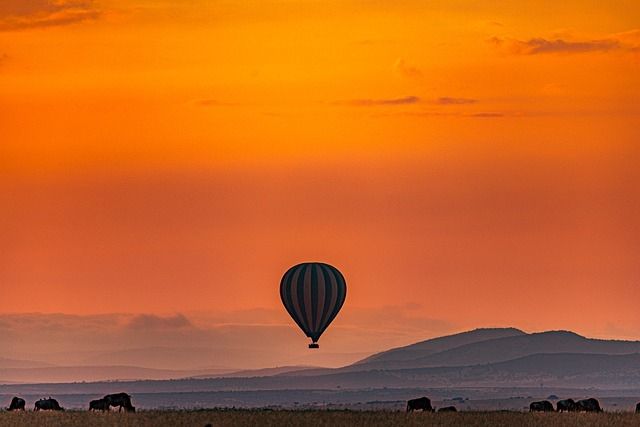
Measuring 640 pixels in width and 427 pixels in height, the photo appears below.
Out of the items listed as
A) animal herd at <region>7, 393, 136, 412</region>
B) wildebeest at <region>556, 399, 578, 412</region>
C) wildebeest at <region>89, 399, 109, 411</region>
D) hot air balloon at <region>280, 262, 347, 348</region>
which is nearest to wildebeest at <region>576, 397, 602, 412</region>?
wildebeest at <region>556, 399, 578, 412</region>

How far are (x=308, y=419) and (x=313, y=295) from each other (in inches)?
1742

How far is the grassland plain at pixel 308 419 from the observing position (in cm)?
8031

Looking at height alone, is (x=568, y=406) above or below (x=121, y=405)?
below

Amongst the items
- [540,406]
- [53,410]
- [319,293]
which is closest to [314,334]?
[319,293]

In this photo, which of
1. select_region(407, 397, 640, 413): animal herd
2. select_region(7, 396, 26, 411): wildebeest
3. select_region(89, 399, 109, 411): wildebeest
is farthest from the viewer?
select_region(7, 396, 26, 411): wildebeest

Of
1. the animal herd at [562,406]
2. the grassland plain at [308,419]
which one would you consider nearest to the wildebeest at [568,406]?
the animal herd at [562,406]

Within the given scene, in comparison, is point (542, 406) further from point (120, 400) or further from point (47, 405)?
point (47, 405)

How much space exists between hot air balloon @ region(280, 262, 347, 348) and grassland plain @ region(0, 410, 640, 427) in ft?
125

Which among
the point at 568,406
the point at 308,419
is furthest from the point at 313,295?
the point at 308,419

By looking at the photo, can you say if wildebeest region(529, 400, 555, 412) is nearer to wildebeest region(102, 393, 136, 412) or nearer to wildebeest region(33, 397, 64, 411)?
wildebeest region(102, 393, 136, 412)

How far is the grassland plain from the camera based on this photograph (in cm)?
8031

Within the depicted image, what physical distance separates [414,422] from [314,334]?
139ft

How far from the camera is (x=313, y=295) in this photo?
12519 centimetres

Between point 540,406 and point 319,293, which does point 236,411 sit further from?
point 319,293
